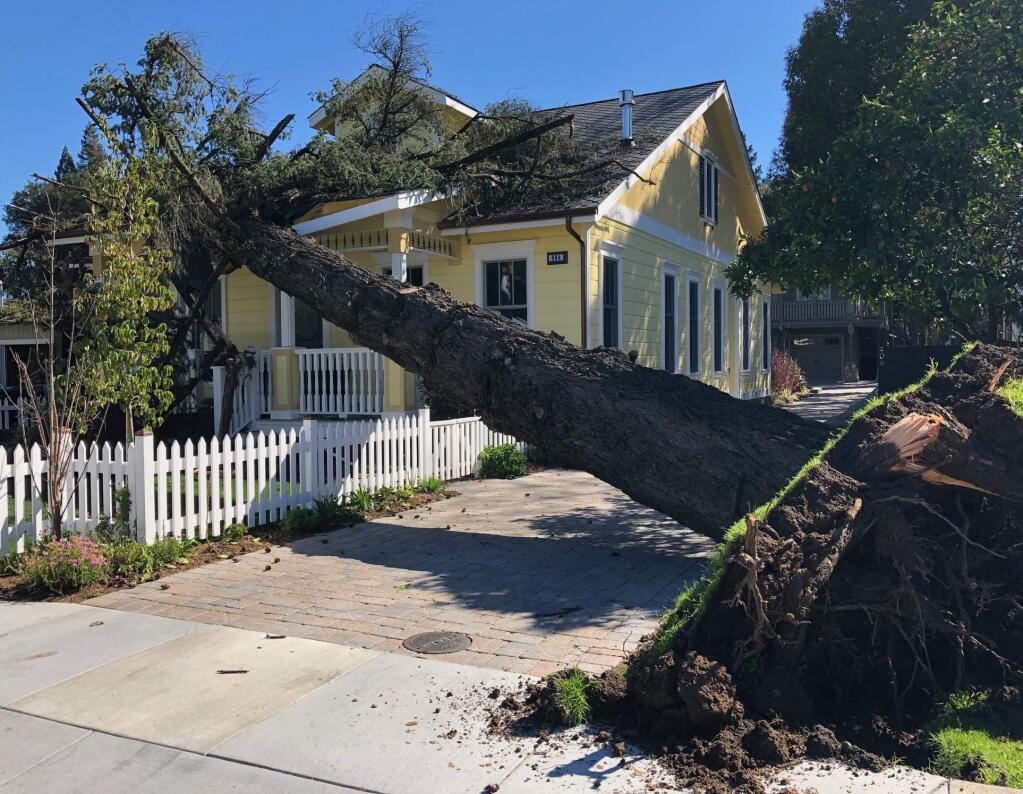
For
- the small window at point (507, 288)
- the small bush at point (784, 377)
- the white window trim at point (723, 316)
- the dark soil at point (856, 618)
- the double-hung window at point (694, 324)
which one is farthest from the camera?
the small bush at point (784, 377)

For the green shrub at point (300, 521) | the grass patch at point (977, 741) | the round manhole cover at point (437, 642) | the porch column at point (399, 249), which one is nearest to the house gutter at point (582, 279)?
the porch column at point (399, 249)

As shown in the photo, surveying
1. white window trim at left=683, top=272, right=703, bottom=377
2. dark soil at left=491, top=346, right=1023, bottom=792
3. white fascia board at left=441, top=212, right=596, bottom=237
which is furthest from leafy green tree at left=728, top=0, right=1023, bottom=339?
white window trim at left=683, top=272, right=703, bottom=377

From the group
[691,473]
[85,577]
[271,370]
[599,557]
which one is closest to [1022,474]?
[691,473]

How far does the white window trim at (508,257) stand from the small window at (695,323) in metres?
6.34

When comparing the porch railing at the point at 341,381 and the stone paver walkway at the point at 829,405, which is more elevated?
the porch railing at the point at 341,381

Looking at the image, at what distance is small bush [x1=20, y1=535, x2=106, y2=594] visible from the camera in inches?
250

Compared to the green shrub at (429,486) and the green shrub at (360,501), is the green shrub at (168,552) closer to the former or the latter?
the green shrub at (360,501)

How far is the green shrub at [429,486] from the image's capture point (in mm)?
10664

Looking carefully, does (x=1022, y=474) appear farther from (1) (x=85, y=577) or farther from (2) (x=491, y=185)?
(2) (x=491, y=185)

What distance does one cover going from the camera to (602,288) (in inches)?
564

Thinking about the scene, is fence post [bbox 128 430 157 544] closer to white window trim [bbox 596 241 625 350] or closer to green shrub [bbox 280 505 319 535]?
green shrub [bbox 280 505 319 535]

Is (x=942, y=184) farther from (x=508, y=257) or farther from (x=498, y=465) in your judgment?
(x=508, y=257)

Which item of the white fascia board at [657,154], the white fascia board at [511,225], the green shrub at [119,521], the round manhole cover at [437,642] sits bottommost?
the round manhole cover at [437,642]

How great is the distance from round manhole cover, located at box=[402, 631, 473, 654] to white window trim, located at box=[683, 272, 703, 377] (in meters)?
13.8
